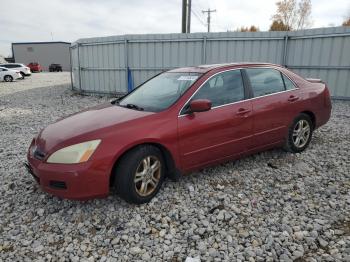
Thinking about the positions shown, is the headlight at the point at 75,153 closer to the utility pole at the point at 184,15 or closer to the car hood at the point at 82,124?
the car hood at the point at 82,124

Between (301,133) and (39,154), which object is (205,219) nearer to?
(39,154)

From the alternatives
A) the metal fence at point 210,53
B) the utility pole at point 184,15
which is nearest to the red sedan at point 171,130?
the metal fence at point 210,53

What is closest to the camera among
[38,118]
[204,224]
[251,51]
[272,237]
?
[272,237]

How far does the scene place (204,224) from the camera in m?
2.98

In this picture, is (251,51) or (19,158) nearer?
(19,158)

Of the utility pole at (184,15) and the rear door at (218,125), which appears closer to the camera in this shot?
the rear door at (218,125)

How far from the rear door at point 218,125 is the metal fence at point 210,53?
7.45m

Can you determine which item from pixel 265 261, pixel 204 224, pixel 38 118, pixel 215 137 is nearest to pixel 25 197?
pixel 204 224

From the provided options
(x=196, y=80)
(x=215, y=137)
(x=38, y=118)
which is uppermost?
(x=196, y=80)

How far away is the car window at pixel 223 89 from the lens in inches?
144

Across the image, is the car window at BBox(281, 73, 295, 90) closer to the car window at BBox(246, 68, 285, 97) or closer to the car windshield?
the car window at BBox(246, 68, 285, 97)

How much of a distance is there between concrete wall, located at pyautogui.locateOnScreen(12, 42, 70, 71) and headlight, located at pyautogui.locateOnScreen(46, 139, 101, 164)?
59268mm

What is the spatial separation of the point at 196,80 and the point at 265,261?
219 centimetres

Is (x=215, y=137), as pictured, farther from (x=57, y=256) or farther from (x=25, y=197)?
(x=25, y=197)
